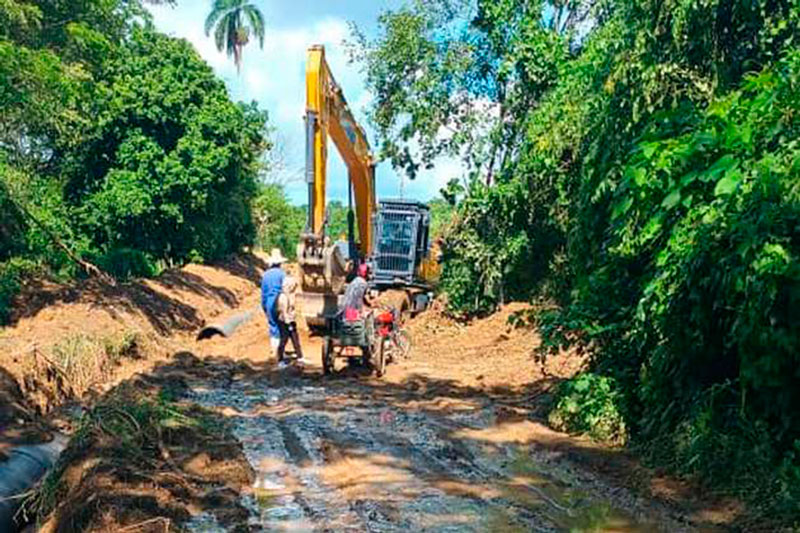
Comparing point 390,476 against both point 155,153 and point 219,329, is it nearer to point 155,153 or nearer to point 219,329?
point 219,329

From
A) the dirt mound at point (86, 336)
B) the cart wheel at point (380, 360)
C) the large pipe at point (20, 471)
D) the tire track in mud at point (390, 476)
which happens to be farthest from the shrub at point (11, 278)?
the large pipe at point (20, 471)

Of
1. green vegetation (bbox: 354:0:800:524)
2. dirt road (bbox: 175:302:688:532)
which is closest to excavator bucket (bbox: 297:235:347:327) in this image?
dirt road (bbox: 175:302:688:532)

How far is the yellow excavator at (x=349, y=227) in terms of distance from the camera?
13164 mm

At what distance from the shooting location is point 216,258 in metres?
32.7

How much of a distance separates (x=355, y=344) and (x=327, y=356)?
2.31 feet

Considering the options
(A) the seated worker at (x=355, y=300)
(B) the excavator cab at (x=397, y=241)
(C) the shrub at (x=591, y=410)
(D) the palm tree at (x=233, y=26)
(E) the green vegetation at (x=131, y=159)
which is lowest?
(C) the shrub at (x=591, y=410)

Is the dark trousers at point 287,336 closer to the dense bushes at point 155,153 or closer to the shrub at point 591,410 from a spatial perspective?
the shrub at point 591,410

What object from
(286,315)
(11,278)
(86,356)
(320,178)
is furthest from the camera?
(11,278)

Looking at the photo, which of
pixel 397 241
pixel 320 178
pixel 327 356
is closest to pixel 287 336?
pixel 327 356

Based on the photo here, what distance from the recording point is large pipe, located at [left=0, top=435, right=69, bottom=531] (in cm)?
644

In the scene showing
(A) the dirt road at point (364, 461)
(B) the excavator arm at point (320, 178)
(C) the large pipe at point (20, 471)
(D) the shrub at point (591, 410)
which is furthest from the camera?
(B) the excavator arm at point (320, 178)

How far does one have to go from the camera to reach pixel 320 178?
13.3 meters

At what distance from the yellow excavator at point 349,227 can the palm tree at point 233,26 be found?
40.6 meters

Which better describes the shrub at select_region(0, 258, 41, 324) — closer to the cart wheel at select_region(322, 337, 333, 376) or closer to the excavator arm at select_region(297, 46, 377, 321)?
the excavator arm at select_region(297, 46, 377, 321)
